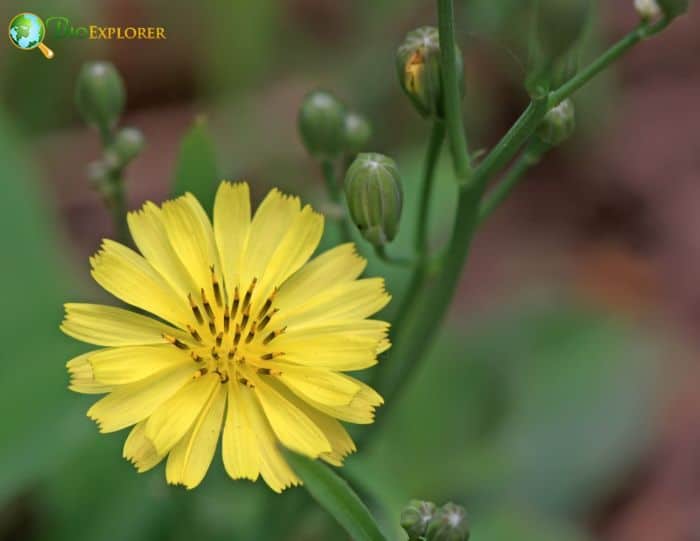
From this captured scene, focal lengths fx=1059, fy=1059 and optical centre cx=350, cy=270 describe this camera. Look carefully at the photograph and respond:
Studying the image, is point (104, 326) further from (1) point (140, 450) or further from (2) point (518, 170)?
(2) point (518, 170)

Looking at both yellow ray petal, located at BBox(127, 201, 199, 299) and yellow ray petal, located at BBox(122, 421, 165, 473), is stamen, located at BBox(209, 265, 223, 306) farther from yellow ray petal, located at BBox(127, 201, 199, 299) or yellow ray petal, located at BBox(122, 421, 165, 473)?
yellow ray petal, located at BBox(122, 421, 165, 473)

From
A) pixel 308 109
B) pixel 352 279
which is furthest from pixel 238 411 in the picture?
pixel 308 109

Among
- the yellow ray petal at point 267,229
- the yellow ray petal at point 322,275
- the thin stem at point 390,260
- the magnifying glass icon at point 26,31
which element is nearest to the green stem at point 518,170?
the thin stem at point 390,260

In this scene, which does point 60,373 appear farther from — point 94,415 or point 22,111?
point 22,111

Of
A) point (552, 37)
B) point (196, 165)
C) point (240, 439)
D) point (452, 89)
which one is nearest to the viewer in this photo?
point (552, 37)

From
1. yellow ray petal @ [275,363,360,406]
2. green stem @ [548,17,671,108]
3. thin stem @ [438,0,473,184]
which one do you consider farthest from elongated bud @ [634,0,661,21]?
yellow ray petal @ [275,363,360,406]

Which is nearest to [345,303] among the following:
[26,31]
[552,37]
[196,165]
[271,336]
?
[271,336]
